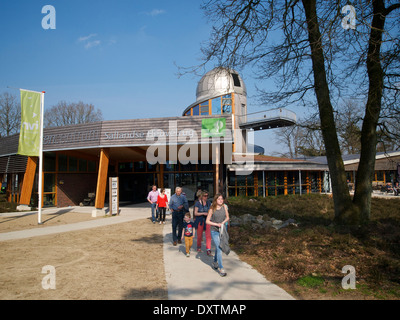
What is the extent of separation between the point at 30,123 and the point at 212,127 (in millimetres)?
8387

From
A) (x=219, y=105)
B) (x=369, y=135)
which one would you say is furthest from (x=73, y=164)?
(x=369, y=135)

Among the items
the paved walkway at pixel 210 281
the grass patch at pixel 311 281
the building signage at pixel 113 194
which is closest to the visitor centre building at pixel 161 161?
the building signage at pixel 113 194

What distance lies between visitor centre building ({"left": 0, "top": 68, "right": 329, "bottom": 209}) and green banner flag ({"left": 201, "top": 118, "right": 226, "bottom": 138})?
0.05 metres

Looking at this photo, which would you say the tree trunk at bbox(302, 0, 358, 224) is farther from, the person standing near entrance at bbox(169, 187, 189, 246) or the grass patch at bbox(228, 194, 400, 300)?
the person standing near entrance at bbox(169, 187, 189, 246)

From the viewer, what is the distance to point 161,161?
1973 centimetres

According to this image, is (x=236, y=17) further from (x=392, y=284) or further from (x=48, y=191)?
(x=48, y=191)

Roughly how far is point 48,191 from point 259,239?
1644 centimetres

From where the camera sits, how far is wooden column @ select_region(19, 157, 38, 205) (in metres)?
17.4

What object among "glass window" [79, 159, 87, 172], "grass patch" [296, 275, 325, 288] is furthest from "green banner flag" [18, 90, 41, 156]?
"grass patch" [296, 275, 325, 288]

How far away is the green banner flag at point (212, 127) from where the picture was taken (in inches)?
558

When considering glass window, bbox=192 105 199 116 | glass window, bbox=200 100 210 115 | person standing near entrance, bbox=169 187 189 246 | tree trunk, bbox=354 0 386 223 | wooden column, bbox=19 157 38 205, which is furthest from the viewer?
glass window, bbox=192 105 199 116

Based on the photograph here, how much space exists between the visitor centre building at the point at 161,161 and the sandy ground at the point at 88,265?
6.44 meters
